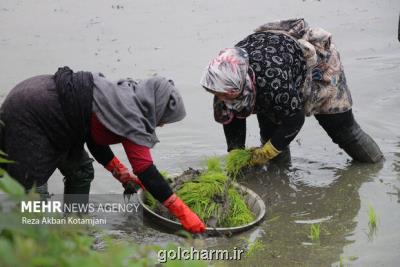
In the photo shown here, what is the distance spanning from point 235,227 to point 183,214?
1.37 ft

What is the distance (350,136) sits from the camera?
5191mm

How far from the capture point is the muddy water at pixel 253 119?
13.6 feet

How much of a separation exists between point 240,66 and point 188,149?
176cm

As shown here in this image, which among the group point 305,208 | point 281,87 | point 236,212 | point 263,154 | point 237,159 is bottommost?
point 305,208

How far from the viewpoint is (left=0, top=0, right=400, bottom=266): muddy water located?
4.16m

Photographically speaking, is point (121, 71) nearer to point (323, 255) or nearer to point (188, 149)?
point (188, 149)

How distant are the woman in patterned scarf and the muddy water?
0.45m

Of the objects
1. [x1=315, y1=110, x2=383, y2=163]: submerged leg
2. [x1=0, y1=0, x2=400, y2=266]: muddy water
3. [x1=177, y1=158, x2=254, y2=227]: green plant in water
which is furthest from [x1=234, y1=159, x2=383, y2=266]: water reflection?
[x1=177, y1=158, x2=254, y2=227]: green plant in water

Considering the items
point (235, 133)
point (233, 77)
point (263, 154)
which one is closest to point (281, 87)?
A: point (233, 77)

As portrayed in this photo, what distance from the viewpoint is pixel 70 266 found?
57.4 inches

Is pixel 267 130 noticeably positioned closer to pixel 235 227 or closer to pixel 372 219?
pixel 372 219

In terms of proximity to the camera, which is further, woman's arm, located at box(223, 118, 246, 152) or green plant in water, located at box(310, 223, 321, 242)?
woman's arm, located at box(223, 118, 246, 152)

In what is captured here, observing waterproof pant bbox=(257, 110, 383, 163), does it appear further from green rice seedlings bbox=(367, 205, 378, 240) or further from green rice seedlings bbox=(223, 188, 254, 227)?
green rice seedlings bbox=(367, 205, 378, 240)

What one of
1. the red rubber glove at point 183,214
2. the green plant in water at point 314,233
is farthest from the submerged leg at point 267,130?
the red rubber glove at point 183,214
